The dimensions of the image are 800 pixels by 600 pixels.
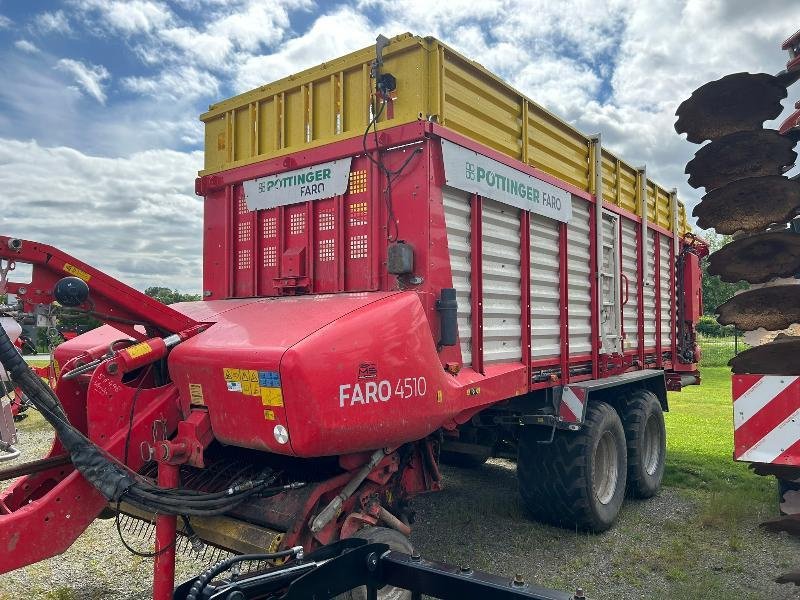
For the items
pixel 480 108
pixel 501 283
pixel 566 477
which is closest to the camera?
pixel 480 108

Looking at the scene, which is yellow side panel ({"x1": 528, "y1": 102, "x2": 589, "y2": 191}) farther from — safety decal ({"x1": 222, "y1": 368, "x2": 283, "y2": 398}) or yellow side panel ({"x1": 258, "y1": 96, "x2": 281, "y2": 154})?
safety decal ({"x1": 222, "y1": 368, "x2": 283, "y2": 398})

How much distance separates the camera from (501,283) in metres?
4.25

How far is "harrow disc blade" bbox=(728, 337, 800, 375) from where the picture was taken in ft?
7.57

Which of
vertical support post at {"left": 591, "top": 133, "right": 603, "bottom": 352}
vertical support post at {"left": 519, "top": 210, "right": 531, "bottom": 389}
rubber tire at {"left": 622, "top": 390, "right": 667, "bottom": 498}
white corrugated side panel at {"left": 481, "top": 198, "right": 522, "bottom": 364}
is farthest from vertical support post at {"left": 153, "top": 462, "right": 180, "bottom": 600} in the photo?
rubber tire at {"left": 622, "top": 390, "right": 667, "bottom": 498}

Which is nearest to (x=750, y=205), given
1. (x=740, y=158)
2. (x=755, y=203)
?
(x=755, y=203)

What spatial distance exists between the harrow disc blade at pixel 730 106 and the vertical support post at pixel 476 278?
1640mm

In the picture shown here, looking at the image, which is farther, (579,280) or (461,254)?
(579,280)

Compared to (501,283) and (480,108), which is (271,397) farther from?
(480,108)

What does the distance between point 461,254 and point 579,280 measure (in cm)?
186

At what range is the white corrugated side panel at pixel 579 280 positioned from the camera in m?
5.13

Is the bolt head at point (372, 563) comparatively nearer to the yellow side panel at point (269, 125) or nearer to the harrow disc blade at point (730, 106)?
the harrow disc blade at point (730, 106)

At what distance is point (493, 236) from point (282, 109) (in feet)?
5.58

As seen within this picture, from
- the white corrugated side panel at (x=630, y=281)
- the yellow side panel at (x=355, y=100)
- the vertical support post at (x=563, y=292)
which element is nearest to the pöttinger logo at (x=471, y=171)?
the yellow side panel at (x=355, y=100)

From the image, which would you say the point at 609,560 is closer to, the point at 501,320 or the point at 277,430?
the point at 501,320
